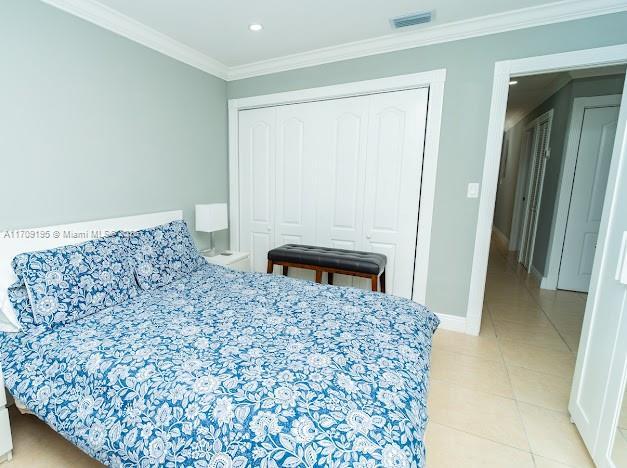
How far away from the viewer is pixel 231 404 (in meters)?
1.08

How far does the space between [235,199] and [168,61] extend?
4.87 feet

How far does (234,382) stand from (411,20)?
2.69 metres

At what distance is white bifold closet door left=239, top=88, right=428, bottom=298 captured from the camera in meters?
2.82

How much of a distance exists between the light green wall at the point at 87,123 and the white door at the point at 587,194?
4.34 metres

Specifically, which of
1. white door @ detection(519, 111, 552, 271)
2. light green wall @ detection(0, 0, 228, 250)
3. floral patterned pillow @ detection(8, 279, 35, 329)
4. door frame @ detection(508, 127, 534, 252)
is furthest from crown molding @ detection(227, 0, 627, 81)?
door frame @ detection(508, 127, 534, 252)

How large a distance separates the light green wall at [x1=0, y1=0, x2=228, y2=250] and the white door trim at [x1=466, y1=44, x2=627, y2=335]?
8.80 feet

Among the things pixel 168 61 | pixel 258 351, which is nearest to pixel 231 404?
pixel 258 351

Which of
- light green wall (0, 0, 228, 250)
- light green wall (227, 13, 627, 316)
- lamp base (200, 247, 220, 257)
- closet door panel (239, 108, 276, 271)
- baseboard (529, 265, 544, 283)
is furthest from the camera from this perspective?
baseboard (529, 265, 544, 283)

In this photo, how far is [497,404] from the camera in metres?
1.91

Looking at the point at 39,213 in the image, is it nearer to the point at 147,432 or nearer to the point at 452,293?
the point at 147,432

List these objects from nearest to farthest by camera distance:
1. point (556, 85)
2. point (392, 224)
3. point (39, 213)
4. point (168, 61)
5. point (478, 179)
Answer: point (39, 213)
point (478, 179)
point (168, 61)
point (392, 224)
point (556, 85)

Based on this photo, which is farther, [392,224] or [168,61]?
[392,224]

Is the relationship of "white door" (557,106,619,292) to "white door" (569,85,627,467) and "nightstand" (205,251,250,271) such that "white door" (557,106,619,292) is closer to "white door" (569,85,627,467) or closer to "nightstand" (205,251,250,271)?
"white door" (569,85,627,467)

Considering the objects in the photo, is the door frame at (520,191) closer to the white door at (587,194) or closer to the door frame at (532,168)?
the door frame at (532,168)
